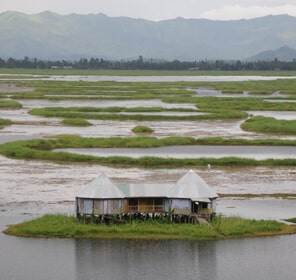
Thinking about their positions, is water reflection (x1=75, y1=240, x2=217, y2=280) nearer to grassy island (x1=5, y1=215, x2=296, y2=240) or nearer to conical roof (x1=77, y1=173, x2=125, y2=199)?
grassy island (x1=5, y1=215, x2=296, y2=240)

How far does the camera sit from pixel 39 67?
630 ft

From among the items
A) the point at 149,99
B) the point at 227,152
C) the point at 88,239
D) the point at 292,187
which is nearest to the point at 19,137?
the point at 227,152

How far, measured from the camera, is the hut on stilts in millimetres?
25125

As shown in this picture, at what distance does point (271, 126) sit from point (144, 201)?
93.2ft

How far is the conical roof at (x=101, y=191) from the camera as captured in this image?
25.0m

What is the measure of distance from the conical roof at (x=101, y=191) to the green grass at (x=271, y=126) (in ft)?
91.1

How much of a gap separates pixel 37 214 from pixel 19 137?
67.9 ft

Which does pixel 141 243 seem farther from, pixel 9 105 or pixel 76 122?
pixel 9 105

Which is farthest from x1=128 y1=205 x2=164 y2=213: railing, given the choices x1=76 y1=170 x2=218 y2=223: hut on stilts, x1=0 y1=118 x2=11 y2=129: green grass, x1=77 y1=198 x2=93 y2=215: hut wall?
x1=0 y1=118 x2=11 y2=129: green grass

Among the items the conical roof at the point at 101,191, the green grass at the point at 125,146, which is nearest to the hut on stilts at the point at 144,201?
the conical roof at the point at 101,191

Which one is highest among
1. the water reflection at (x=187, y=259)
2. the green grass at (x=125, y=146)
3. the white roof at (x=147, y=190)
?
the white roof at (x=147, y=190)

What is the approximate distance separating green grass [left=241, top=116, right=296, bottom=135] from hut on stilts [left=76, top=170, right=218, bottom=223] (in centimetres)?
2661

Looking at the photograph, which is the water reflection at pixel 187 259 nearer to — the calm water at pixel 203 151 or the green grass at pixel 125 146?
the green grass at pixel 125 146

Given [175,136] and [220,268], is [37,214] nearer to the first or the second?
[220,268]
